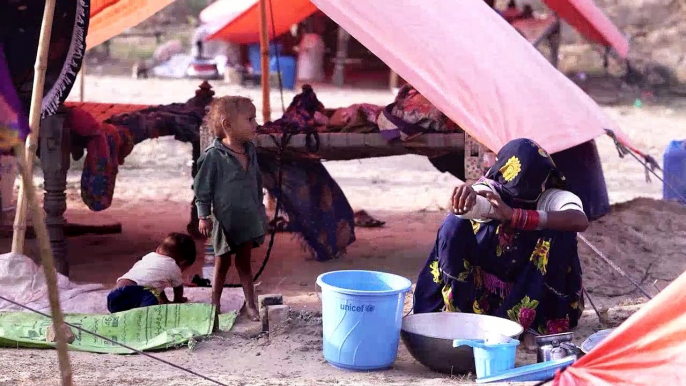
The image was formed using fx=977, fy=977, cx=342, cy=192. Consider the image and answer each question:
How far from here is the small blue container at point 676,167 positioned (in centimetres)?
784

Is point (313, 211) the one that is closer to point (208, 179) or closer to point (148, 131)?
point (148, 131)

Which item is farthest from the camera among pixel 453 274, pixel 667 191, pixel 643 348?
pixel 667 191

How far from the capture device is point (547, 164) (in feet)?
14.0

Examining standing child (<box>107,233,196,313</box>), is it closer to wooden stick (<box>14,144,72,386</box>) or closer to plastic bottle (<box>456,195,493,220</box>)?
plastic bottle (<box>456,195,493,220</box>)

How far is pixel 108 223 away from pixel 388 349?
3.96m

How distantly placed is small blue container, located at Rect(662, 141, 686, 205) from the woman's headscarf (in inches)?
154

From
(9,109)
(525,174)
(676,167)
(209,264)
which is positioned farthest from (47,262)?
(676,167)

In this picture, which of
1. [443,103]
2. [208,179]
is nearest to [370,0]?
[443,103]

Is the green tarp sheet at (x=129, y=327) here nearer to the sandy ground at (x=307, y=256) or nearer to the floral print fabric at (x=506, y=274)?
the sandy ground at (x=307, y=256)

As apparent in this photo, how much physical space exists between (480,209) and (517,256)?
0.37 m

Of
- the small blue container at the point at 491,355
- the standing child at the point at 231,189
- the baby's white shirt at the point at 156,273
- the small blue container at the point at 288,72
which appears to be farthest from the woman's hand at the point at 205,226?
the small blue container at the point at 288,72

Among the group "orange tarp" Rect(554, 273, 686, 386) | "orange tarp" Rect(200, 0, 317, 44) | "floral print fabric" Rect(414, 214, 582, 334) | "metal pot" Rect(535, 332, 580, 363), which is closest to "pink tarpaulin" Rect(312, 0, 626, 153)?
"floral print fabric" Rect(414, 214, 582, 334)

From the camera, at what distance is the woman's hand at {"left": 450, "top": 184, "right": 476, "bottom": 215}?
392 cm

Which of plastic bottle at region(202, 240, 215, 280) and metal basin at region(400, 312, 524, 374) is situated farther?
plastic bottle at region(202, 240, 215, 280)
